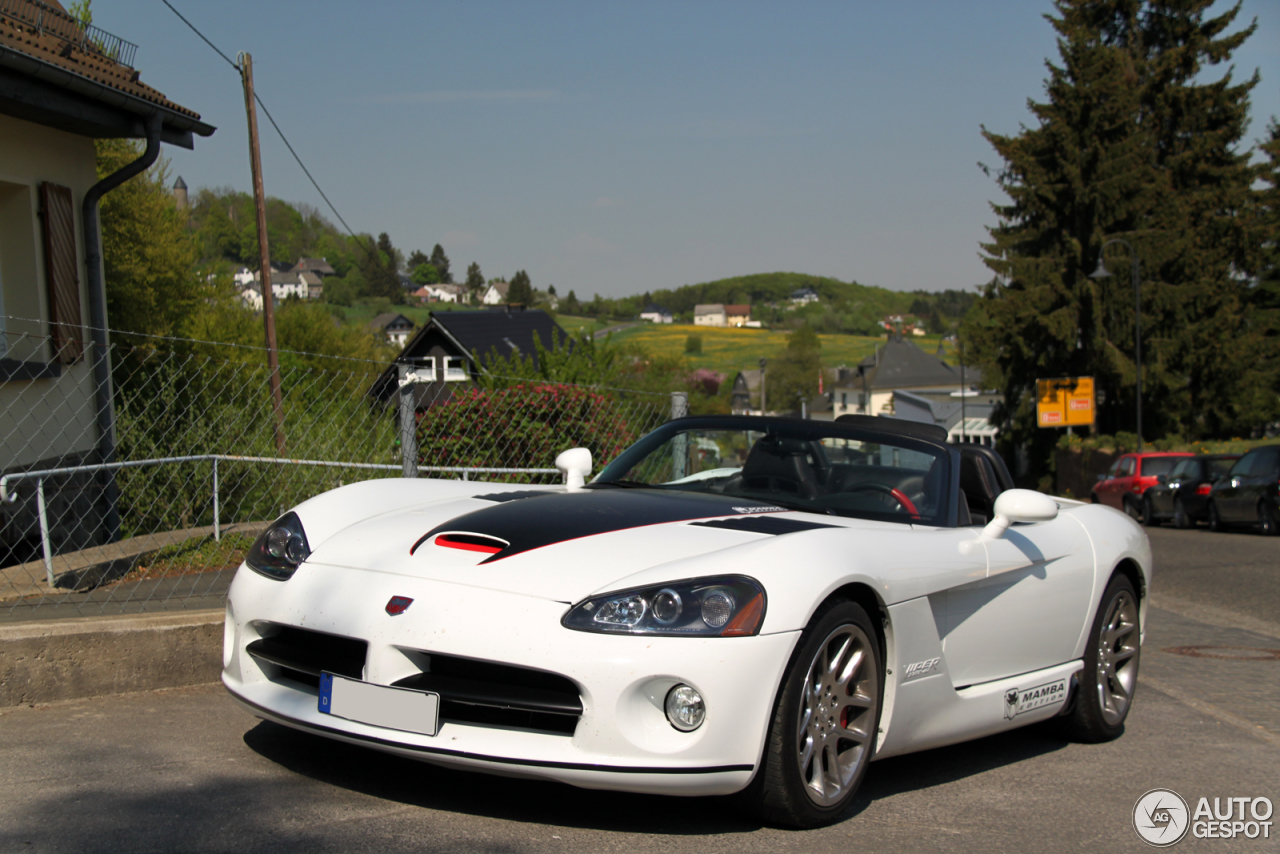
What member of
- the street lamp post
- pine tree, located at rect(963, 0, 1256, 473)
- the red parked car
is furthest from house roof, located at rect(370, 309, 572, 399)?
the red parked car

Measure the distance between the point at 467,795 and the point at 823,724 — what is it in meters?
1.08

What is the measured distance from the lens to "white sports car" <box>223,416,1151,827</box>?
2936 mm

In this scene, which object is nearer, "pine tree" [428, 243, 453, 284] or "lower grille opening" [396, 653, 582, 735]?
"lower grille opening" [396, 653, 582, 735]

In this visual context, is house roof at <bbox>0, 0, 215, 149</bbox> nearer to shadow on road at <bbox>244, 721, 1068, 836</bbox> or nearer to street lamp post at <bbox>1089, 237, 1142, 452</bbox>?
shadow on road at <bbox>244, 721, 1068, 836</bbox>

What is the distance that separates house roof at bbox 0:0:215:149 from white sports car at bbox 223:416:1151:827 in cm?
524

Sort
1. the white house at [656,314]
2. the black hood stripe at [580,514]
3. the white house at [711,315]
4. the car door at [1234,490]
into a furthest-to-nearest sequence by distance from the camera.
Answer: the white house at [711,315], the white house at [656,314], the car door at [1234,490], the black hood stripe at [580,514]

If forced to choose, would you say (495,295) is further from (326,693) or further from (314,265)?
(326,693)

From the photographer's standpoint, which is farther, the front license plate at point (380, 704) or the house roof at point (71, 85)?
the house roof at point (71, 85)

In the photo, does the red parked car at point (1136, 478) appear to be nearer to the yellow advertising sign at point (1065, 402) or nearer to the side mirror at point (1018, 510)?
the yellow advertising sign at point (1065, 402)

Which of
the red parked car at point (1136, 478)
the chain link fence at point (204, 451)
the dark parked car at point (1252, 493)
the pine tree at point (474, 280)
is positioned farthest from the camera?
the pine tree at point (474, 280)

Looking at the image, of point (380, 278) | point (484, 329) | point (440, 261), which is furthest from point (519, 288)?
point (484, 329)

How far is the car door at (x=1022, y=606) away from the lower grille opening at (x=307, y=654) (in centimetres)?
188

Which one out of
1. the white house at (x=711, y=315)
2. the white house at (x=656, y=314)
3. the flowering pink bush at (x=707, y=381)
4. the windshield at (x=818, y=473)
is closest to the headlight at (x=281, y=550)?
the windshield at (x=818, y=473)

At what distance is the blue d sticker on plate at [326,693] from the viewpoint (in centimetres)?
318
